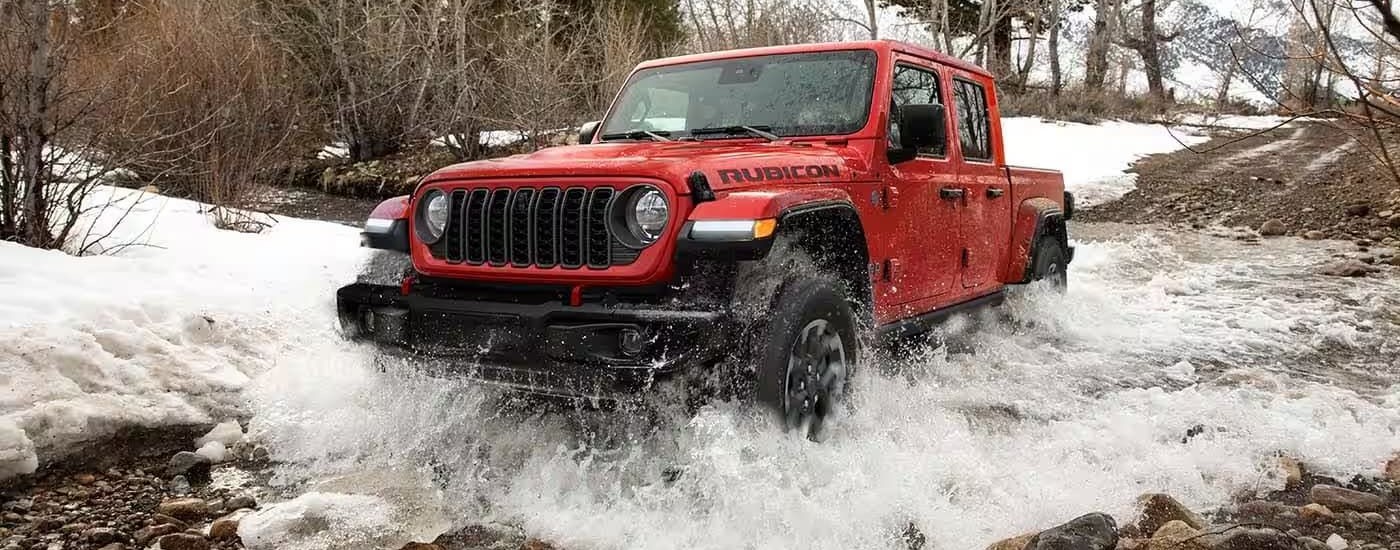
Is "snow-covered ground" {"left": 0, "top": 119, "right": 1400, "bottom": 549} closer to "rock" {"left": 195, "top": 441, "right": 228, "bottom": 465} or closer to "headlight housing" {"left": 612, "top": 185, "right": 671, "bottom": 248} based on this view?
"rock" {"left": 195, "top": 441, "right": 228, "bottom": 465}

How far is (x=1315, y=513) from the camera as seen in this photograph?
11.3ft

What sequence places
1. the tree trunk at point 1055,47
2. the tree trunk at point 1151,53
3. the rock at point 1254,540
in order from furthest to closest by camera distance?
the tree trunk at point 1151,53 < the tree trunk at point 1055,47 < the rock at point 1254,540

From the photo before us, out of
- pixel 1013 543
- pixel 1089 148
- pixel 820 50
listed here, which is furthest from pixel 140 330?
pixel 1089 148

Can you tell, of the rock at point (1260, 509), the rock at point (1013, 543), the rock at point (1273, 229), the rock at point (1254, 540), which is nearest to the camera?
the rock at point (1254, 540)

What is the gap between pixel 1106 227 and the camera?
12.9 metres

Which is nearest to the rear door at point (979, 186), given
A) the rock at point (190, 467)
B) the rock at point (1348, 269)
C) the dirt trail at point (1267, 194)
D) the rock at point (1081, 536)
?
the rock at point (1081, 536)

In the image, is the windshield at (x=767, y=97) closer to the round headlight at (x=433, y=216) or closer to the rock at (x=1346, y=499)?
the round headlight at (x=433, y=216)

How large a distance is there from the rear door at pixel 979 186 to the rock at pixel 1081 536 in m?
2.40

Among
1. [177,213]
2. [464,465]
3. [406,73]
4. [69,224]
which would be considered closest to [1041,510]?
[464,465]

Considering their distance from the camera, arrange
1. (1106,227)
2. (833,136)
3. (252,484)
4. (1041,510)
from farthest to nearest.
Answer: (1106,227)
(833,136)
(252,484)
(1041,510)

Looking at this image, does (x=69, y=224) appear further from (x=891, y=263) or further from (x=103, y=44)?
(x=891, y=263)

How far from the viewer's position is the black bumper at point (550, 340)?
3.29m

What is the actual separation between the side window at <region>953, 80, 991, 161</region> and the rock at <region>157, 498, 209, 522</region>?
4116 millimetres

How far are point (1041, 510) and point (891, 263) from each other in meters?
1.48
